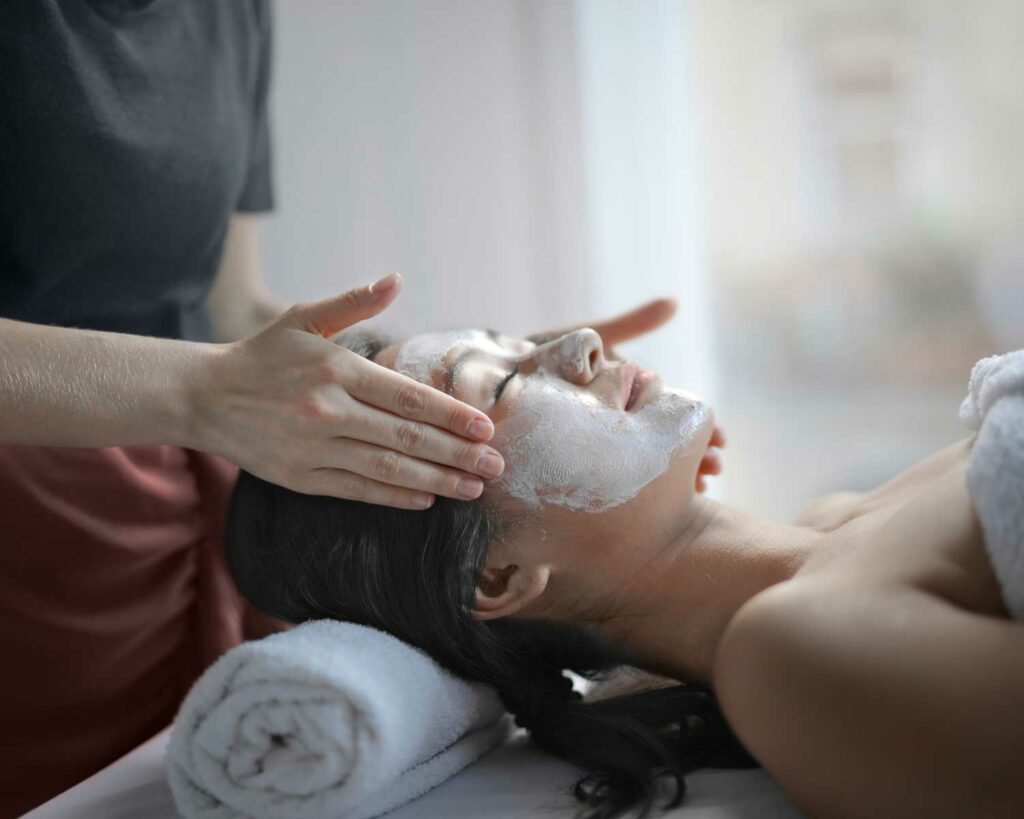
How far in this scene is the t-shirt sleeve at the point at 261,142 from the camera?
164 cm

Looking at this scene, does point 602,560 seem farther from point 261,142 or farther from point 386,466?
point 261,142

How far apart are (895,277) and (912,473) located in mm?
1657

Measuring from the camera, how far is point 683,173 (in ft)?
8.10

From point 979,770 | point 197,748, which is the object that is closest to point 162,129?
point 197,748

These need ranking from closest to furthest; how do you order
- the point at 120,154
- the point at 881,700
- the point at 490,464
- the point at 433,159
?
1. the point at 881,700
2. the point at 490,464
3. the point at 120,154
4. the point at 433,159

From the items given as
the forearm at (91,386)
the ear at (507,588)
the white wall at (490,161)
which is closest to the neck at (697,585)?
the ear at (507,588)

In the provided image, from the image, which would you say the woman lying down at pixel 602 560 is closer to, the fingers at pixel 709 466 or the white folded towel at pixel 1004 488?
the white folded towel at pixel 1004 488

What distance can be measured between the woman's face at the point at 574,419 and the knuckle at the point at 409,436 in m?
0.15

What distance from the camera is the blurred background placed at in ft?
8.14

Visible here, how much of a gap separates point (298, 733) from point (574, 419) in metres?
0.46

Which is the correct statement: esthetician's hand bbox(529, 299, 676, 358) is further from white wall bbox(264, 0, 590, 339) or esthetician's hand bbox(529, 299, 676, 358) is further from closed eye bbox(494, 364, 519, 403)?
white wall bbox(264, 0, 590, 339)

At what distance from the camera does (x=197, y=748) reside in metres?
0.95

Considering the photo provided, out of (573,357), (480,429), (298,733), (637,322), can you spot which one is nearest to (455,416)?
(480,429)

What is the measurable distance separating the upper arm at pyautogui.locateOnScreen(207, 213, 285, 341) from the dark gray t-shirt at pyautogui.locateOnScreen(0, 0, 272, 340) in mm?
235
